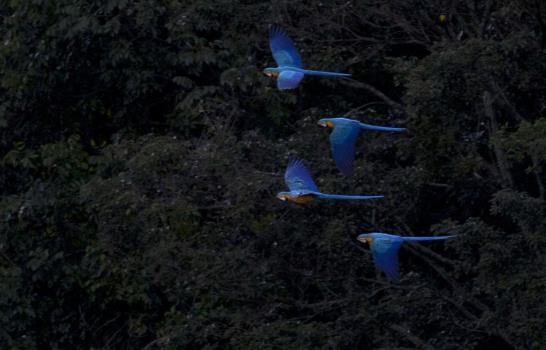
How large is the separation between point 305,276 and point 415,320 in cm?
77

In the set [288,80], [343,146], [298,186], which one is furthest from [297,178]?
[288,80]

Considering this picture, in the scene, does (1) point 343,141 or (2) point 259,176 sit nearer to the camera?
(1) point 343,141

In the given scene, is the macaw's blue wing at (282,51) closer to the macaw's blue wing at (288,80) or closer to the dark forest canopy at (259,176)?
the macaw's blue wing at (288,80)

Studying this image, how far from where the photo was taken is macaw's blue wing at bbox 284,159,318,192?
301 inches

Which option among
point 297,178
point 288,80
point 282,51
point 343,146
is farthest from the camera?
point 282,51

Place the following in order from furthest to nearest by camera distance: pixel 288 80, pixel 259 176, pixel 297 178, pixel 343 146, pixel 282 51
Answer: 1. pixel 259 176
2. pixel 282 51
3. pixel 297 178
4. pixel 343 146
5. pixel 288 80

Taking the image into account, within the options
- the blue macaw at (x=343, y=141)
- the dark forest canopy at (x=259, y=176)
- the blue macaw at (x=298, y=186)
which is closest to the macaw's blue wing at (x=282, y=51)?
the blue macaw at (x=343, y=141)

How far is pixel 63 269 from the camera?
10031 millimetres

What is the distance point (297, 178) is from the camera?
7703 millimetres

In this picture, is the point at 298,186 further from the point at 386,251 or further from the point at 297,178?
the point at 386,251

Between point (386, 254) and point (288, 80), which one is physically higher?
point (288, 80)

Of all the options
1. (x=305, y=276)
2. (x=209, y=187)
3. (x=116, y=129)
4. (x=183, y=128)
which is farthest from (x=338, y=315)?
(x=116, y=129)

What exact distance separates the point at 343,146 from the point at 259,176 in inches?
41.8

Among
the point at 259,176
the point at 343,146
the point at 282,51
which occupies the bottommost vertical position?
the point at 259,176
